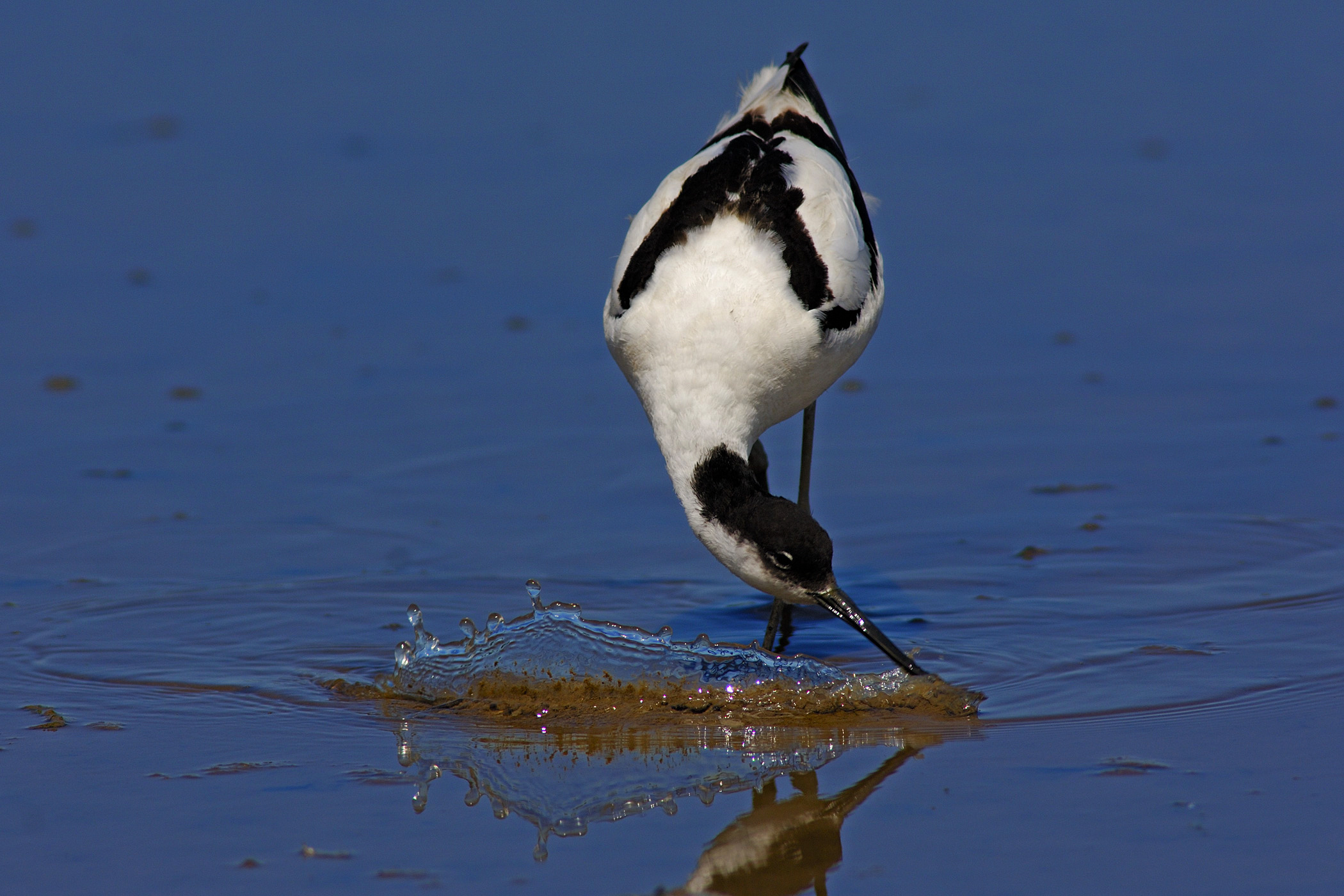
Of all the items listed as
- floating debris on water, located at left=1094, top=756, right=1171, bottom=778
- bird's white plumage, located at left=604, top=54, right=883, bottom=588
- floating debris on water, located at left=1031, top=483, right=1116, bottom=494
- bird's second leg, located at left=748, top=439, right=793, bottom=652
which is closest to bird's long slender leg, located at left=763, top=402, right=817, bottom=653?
bird's second leg, located at left=748, top=439, right=793, bottom=652

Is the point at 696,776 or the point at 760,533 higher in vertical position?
the point at 760,533

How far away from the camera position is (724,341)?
195 inches

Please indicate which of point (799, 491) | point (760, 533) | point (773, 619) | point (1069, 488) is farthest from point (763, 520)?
point (1069, 488)

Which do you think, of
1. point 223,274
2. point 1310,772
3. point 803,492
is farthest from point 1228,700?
point 223,274

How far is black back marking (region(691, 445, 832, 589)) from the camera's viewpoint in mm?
4637

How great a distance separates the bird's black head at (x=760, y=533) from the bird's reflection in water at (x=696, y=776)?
1.51ft

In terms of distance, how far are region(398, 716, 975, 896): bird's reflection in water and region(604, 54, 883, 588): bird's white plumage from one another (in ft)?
2.03

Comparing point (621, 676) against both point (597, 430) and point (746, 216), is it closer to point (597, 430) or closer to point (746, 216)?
point (746, 216)

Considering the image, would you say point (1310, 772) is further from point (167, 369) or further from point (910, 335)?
point (167, 369)

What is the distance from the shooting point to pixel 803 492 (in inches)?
239

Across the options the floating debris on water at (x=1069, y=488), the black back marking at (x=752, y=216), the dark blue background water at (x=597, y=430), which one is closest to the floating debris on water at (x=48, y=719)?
the dark blue background water at (x=597, y=430)

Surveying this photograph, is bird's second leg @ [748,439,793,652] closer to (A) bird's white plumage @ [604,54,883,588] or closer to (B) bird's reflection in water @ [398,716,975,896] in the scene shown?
(A) bird's white plumage @ [604,54,883,588]

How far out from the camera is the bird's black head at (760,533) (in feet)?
15.2

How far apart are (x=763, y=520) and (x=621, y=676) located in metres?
0.58
